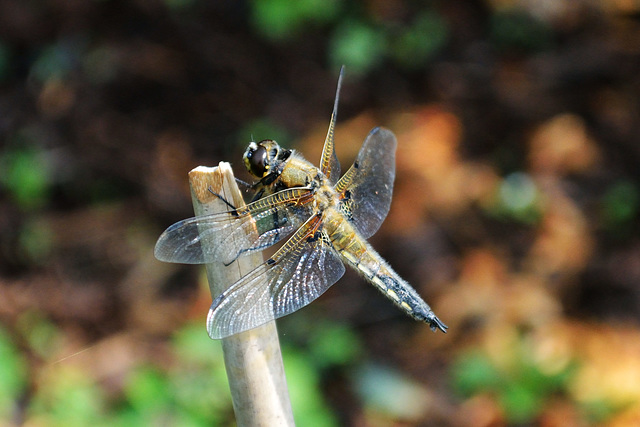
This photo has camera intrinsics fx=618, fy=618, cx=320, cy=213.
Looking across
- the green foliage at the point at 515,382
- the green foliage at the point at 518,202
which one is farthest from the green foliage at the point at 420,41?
the green foliage at the point at 515,382

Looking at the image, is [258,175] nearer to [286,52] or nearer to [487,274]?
[487,274]

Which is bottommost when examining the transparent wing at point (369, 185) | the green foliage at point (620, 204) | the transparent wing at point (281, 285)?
the transparent wing at point (281, 285)

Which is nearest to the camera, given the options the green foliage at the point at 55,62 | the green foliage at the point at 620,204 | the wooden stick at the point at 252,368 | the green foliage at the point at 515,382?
the wooden stick at the point at 252,368

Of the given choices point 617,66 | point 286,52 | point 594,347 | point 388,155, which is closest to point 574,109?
Result: point 617,66

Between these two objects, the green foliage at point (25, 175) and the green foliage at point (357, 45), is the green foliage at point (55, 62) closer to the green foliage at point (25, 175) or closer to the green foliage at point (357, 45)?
the green foliage at point (25, 175)

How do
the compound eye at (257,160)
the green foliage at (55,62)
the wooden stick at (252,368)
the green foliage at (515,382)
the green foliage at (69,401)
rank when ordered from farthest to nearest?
the green foliage at (55,62), the green foliage at (515,382), the green foliage at (69,401), the compound eye at (257,160), the wooden stick at (252,368)

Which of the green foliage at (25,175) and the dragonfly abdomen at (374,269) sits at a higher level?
the green foliage at (25,175)

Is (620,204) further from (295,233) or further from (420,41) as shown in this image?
(295,233)

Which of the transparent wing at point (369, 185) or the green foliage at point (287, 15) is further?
the green foliage at point (287, 15)

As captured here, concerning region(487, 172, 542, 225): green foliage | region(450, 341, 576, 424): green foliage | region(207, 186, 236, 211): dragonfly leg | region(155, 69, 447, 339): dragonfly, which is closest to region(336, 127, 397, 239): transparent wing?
region(155, 69, 447, 339): dragonfly

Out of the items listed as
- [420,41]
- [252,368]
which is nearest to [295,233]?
[252,368]
